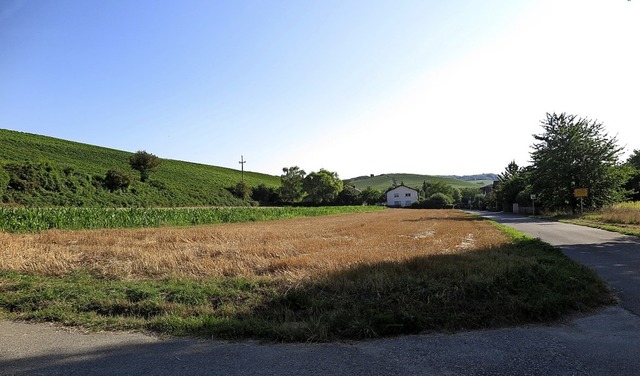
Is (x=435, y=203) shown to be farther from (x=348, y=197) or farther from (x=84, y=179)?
(x=84, y=179)

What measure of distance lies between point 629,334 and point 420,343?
2849 mm

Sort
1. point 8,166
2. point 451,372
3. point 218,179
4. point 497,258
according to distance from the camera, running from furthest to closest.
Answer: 1. point 218,179
2. point 8,166
3. point 497,258
4. point 451,372

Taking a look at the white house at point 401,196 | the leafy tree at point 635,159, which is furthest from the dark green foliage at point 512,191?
the white house at point 401,196

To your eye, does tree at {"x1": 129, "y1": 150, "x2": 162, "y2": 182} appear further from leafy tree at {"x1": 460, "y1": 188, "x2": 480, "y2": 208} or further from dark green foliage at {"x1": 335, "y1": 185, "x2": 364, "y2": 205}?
leafy tree at {"x1": 460, "y1": 188, "x2": 480, "y2": 208}

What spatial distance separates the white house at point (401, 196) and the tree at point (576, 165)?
8968 cm

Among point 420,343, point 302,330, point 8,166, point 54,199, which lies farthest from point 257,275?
point 8,166

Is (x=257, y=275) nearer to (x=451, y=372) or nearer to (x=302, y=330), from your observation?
(x=302, y=330)

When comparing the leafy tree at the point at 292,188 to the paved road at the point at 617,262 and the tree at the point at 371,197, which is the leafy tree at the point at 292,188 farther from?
the paved road at the point at 617,262

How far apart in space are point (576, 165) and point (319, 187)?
6518 centimetres

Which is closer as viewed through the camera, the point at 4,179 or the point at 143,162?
the point at 4,179

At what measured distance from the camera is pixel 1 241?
13.1 metres

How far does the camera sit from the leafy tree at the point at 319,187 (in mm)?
100562

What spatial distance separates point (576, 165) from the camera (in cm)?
4131

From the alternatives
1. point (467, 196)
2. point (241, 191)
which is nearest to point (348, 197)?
point (241, 191)
